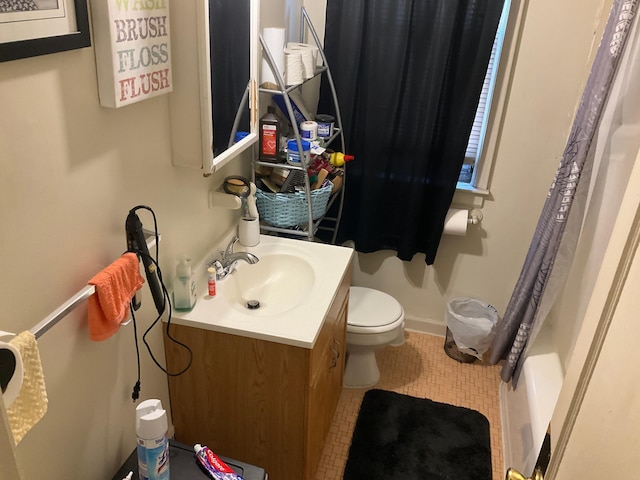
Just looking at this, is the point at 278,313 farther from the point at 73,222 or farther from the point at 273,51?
the point at 273,51

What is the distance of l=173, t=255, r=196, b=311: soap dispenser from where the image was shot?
1572mm

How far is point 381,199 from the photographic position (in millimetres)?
2541

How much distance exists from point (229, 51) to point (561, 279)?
4.82 feet

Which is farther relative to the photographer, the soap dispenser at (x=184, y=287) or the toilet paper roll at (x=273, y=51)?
the toilet paper roll at (x=273, y=51)

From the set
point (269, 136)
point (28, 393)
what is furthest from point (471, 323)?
point (28, 393)

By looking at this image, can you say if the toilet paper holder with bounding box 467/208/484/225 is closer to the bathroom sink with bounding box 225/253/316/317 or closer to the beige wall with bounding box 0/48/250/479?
the bathroom sink with bounding box 225/253/316/317

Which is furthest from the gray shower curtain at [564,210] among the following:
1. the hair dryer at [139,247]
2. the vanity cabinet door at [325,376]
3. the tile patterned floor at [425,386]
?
the hair dryer at [139,247]

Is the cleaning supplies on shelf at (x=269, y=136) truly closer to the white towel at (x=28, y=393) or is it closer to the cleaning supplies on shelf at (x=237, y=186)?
the cleaning supplies on shelf at (x=237, y=186)

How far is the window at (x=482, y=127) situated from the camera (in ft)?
7.36

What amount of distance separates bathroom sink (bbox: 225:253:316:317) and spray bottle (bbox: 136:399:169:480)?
57 centimetres

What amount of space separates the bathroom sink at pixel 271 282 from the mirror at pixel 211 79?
46cm

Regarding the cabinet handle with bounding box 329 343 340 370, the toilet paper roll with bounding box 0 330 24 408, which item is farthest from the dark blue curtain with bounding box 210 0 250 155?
the toilet paper roll with bounding box 0 330 24 408

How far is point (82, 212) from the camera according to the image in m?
1.18

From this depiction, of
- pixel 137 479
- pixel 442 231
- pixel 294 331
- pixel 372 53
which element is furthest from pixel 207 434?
pixel 372 53
